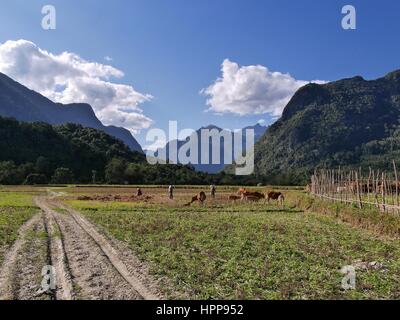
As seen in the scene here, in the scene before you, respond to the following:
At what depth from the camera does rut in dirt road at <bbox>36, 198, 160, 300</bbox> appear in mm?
10633

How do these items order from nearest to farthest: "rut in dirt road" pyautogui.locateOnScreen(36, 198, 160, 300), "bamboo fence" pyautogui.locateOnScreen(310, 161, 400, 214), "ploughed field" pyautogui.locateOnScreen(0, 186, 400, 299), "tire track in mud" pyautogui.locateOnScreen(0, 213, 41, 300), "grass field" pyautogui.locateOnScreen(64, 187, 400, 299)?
"rut in dirt road" pyautogui.locateOnScreen(36, 198, 160, 300) → "tire track in mud" pyautogui.locateOnScreen(0, 213, 41, 300) → "ploughed field" pyautogui.locateOnScreen(0, 186, 400, 299) → "grass field" pyautogui.locateOnScreen(64, 187, 400, 299) → "bamboo fence" pyautogui.locateOnScreen(310, 161, 400, 214)

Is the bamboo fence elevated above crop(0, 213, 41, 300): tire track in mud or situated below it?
above

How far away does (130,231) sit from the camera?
21938 millimetres

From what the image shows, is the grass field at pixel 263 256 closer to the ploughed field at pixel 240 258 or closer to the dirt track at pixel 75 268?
the ploughed field at pixel 240 258

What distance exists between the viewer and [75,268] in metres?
13.4

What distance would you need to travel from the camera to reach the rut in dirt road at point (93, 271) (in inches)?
419

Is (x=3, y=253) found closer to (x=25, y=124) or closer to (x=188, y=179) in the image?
(x=188, y=179)

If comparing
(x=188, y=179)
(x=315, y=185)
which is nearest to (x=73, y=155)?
(x=188, y=179)

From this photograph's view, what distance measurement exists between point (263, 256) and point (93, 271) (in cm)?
580

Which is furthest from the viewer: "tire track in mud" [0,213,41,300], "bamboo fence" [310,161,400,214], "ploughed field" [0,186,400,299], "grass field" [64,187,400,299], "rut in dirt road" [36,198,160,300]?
"bamboo fence" [310,161,400,214]

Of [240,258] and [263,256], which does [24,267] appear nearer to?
[240,258]

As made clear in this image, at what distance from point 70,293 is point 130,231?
11314 millimetres

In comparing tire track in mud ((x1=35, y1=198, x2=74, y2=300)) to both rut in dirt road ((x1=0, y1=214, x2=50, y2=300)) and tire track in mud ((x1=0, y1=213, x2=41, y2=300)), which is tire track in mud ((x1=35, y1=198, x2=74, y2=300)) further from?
tire track in mud ((x1=0, y1=213, x2=41, y2=300))

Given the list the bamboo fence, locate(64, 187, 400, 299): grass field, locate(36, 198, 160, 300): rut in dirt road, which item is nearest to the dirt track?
locate(36, 198, 160, 300): rut in dirt road
